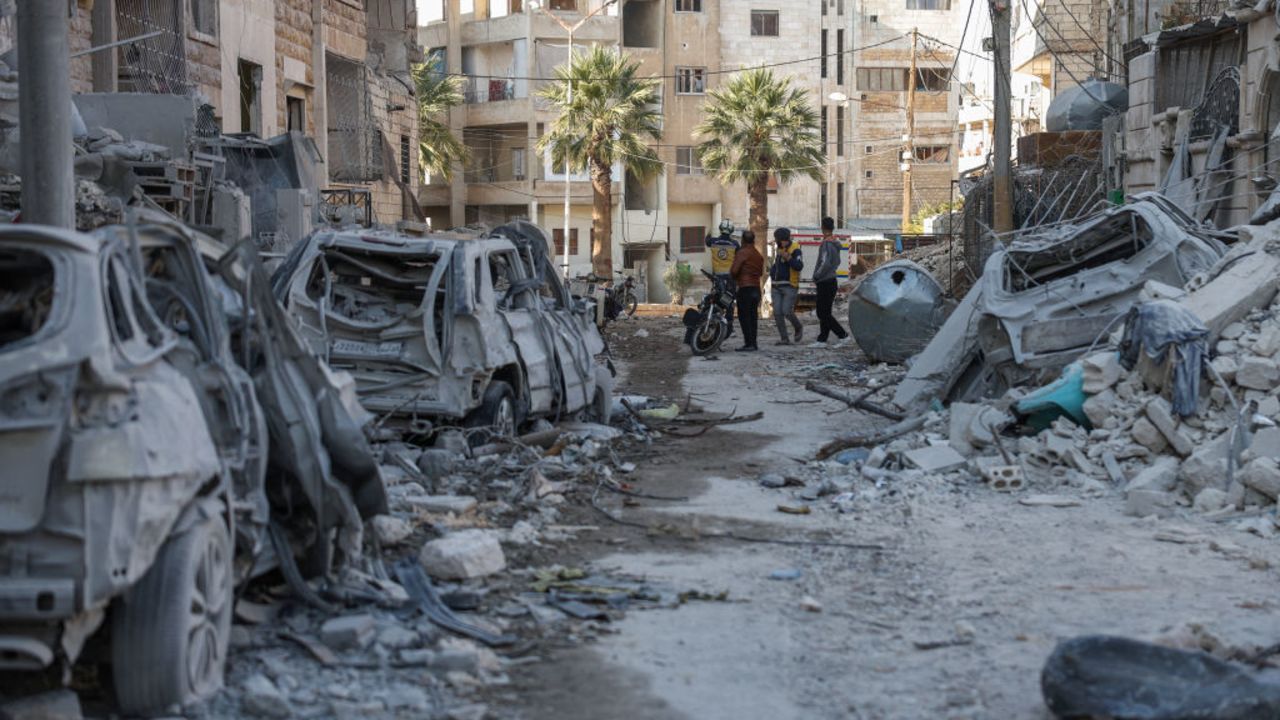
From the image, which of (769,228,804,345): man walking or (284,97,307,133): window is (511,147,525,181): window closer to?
(284,97,307,133): window

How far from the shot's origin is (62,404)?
17.0 feet

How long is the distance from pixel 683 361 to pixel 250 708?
61.1ft

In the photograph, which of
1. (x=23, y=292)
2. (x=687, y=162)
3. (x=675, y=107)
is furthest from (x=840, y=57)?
(x=23, y=292)

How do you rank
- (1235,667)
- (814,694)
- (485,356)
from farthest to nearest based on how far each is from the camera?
1. (485,356)
2. (814,694)
3. (1235,667)

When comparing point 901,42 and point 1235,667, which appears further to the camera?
point 901,42

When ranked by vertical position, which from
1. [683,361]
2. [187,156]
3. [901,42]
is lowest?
[683,361]

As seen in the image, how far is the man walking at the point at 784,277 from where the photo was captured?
2578 cm

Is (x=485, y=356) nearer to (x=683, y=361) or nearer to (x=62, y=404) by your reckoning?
(x=62, y=404)

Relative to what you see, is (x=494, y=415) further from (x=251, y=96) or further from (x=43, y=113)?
(x=251, y=96)

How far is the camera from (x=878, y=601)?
7789mm

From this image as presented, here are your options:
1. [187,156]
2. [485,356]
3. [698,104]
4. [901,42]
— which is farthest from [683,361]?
[901,42]

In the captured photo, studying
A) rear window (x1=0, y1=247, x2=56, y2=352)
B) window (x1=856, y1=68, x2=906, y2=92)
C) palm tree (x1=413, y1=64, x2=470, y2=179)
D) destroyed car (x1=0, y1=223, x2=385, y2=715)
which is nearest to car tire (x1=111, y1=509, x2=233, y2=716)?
destroyed car (x1=0, y1=223, x2=385, y2=715)

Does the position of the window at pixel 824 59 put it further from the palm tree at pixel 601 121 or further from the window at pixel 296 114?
the window at pixel 296 114

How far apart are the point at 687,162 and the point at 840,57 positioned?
401 inches
